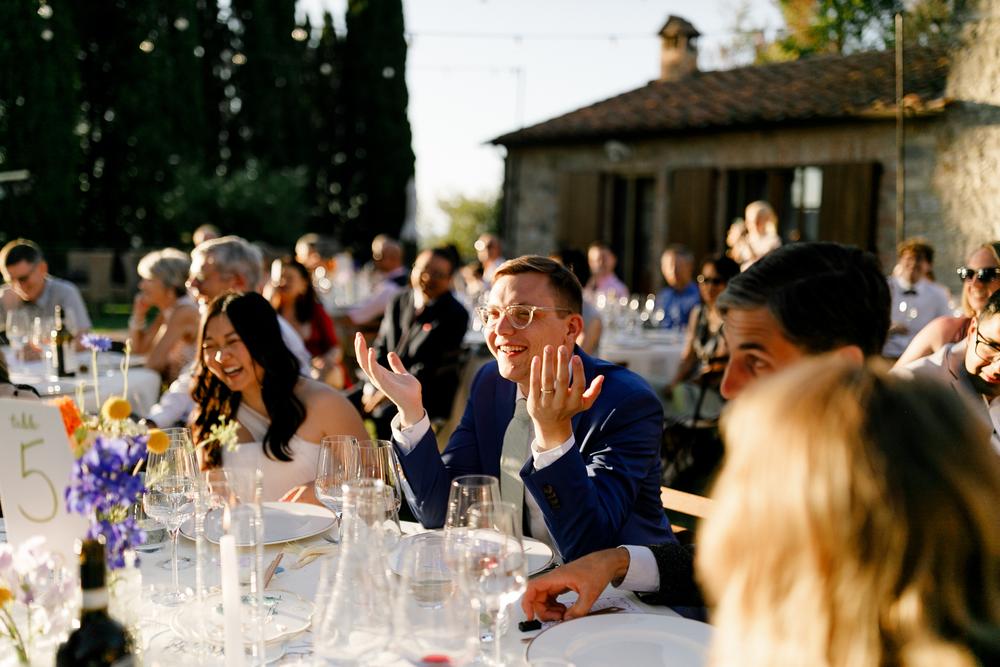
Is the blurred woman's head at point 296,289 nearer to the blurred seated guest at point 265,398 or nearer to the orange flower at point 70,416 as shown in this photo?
the blurred seated guest at point 265,398

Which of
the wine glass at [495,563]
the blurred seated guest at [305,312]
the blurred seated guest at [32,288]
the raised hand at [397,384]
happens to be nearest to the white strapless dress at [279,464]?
the raised hand at [397,384]

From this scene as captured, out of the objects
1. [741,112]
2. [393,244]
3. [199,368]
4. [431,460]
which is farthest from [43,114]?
[431,460]

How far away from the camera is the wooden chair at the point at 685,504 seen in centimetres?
259

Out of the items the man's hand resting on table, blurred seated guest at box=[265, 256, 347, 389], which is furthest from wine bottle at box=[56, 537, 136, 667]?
blurred seated guest at box=[265, 256, 347, 389]

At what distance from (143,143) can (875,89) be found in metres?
16.9

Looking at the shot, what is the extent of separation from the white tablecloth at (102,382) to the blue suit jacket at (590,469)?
277 cm

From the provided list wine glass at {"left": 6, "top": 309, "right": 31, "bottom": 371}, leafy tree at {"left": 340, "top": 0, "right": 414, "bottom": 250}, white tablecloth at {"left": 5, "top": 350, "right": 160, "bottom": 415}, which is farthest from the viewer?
leafy tree at {"left": 340, "top": 0, "right": 414, "bottom": 250}

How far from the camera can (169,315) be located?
5.70m

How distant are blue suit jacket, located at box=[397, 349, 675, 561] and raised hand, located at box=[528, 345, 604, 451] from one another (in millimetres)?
68

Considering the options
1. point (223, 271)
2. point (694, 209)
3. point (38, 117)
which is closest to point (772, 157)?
point (694, 209)

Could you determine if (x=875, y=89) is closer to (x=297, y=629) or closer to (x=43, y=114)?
(x=297, y=629)

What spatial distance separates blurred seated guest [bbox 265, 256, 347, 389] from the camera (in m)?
6.12

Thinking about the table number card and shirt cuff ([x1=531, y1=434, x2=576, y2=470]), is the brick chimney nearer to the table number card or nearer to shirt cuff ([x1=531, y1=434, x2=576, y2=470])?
shirt cuff ([x1=531, y1=434, x2=576, y2=470])

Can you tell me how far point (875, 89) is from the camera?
11836mm
